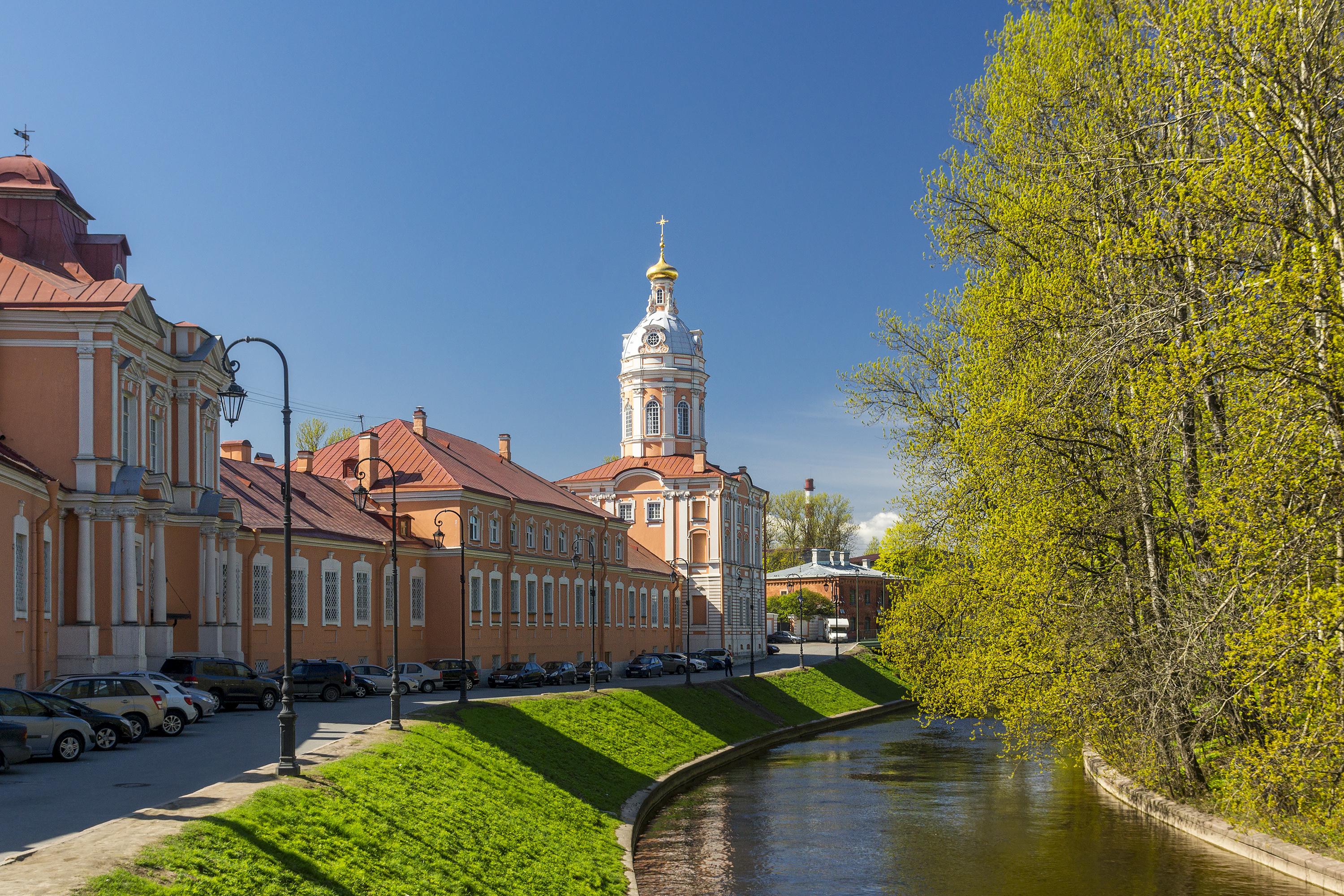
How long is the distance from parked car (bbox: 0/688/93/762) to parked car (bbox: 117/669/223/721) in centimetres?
616

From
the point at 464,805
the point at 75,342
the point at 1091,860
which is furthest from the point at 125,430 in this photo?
the point at 1091,860

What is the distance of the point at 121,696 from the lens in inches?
1083

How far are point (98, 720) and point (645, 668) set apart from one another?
44282 millimetres

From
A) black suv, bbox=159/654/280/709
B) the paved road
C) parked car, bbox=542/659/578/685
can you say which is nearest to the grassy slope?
the paved road

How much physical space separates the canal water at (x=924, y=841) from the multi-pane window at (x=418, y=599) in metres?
21.0

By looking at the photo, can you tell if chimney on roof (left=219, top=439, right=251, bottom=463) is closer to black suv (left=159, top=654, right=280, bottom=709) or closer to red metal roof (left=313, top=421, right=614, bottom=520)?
red metal roof (left=313, top=421, right=614, bottom=520)

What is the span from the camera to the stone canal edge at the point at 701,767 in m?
26.1

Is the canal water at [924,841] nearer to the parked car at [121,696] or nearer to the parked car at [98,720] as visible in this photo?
the parked car at [98,720]

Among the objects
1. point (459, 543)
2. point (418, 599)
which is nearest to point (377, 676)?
point (418, 599)

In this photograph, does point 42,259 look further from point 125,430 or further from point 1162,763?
point 1162,763

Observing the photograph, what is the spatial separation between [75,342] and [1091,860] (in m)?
29.4

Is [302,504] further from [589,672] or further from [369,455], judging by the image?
[589,672]

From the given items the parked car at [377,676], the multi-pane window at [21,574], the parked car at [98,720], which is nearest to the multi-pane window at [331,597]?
the parked car at [377,676]

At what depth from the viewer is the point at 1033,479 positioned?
2434cm
